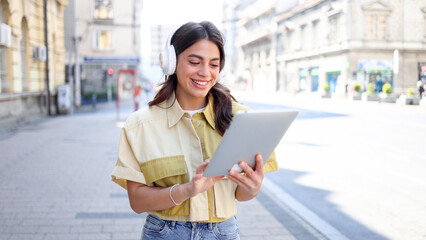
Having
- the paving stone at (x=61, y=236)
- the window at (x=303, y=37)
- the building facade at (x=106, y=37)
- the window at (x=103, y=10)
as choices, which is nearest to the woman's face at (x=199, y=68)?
the paving stone at (x=61, y=236)

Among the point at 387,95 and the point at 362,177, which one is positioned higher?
the point at 387,95

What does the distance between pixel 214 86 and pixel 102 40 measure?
44162 mm

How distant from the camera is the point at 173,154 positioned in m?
1.93

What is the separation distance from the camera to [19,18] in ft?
53.5

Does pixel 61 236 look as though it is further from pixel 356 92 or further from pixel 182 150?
Answer: pixel 356 92

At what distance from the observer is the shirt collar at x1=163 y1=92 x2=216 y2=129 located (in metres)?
1.97

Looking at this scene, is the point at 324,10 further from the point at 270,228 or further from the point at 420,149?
the point at 270,228

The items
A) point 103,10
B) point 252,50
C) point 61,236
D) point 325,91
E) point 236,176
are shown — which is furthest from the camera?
point 252,50

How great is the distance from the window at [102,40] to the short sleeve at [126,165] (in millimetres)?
43916

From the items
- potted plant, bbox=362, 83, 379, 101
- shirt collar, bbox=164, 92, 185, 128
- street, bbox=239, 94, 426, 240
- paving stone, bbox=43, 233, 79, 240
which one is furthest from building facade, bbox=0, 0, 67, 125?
potted plant, bbox=362, 83, 379, 101

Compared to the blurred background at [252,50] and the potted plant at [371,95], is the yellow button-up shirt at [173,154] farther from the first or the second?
the potted plant at [371,95]

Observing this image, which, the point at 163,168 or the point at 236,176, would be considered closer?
the point at 236,176

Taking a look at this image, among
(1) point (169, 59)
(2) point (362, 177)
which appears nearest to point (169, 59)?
(1) point (169, 59)

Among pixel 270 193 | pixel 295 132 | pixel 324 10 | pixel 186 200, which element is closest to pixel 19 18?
pixel 295 132
